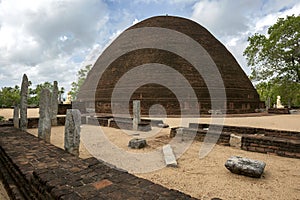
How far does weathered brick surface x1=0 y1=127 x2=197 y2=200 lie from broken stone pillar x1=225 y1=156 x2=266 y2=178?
2.02m

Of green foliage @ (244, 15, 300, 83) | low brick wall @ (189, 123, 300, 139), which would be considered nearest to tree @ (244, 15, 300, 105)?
green foliage @ (244, 15, 300, 83)

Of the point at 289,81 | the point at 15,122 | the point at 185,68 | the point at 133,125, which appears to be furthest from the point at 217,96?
the point at 15,122

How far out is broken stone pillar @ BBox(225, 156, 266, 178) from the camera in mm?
3225

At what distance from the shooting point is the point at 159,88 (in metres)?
16.1

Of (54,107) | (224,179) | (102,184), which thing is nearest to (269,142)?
(224,179)

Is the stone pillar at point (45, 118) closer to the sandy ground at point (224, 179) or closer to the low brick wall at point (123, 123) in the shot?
the sandy ground at point (224, 179)

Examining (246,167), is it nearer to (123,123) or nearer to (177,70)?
(123,123)

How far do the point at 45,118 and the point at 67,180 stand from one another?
14.4ft

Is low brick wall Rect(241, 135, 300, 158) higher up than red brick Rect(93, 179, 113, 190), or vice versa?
red brick Rect(93, 179, 113, 190)

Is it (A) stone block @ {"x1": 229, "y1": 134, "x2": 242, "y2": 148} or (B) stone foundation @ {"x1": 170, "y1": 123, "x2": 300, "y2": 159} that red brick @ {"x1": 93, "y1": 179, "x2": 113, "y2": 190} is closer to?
(B) stone foundation @ {"x1": 170, "y1": 123, "x2": 300, "y2": 159}

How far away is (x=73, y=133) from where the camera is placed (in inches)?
161

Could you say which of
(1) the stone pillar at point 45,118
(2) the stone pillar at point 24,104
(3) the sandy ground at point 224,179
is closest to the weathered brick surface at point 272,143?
(3) the sandy ground at point 224,179

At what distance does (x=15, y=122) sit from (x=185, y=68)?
A: 1313 centimetres

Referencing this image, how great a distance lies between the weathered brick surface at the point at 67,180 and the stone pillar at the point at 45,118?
2.53 meters
